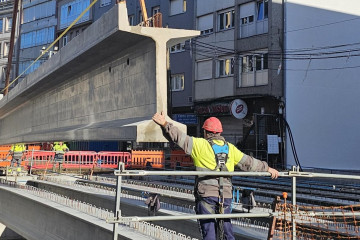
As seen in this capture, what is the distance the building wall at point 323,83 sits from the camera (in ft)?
104

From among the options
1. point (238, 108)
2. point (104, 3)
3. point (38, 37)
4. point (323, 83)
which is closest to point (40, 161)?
point (238, 108)

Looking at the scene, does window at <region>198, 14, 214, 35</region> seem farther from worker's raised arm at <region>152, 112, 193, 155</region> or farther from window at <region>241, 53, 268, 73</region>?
worker's raised arm at <region>152, 112, 193, 155</region>

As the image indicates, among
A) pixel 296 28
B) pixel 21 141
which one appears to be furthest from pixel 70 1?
pixel 21 141

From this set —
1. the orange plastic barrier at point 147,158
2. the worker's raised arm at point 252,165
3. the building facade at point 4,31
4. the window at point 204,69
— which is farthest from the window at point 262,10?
the building facade at point 4,31

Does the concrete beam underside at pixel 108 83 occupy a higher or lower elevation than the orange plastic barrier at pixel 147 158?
higher

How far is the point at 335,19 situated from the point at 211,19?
8.93m

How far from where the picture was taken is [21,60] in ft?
199

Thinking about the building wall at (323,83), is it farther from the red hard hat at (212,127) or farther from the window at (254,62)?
the red hard hat at (212,127)

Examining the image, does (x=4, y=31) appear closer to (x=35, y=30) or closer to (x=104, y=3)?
(x=35, y=30)

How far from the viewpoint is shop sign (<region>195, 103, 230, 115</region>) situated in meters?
33.7

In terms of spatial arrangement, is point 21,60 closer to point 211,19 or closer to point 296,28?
point 211,19

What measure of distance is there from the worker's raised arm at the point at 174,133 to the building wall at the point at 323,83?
26.7 m

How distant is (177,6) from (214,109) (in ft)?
33.5

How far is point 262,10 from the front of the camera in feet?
107
